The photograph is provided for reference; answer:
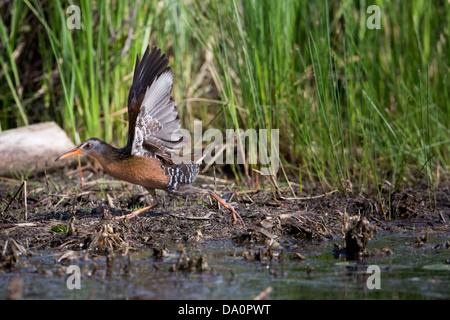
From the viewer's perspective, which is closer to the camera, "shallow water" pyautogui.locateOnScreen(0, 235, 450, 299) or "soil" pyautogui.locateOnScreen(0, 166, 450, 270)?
"shallow water" pyautogui.locateOnScreen(0, 235, 450, 299)

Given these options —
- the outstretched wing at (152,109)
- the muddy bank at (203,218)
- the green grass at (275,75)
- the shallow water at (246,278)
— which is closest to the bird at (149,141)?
the outstretched wing at (152,109)

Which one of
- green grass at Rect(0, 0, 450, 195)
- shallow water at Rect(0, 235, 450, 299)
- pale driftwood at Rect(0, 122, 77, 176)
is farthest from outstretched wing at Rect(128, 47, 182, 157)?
pale driftwood at Rect(0, 122, 77, 176)

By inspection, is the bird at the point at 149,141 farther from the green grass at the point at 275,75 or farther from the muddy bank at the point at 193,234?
the green grass at the point at 275,75

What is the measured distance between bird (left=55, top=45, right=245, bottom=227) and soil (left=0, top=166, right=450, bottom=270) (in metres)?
0.24

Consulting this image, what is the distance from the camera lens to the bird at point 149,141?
4703mm

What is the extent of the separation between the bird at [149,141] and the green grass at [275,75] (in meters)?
0.73

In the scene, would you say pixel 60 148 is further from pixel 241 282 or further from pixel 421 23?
pixel 421 23

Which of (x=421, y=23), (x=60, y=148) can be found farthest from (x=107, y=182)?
(x=421, y=23)

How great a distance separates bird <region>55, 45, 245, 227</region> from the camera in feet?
15.4

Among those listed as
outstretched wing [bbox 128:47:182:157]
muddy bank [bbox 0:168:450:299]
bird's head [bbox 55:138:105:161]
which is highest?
outstretched wing [bbox 128:47:182:157]

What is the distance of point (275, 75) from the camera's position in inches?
230

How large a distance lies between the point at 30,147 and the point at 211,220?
2.67 meters

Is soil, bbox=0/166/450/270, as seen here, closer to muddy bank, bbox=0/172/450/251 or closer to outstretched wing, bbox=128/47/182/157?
muddy bank, bbox=0/172/450/251

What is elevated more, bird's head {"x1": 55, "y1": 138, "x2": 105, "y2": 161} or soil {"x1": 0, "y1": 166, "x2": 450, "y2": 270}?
bird's head {"x1": 55, "y1": 138, "x2": 105, "y2": 161}
